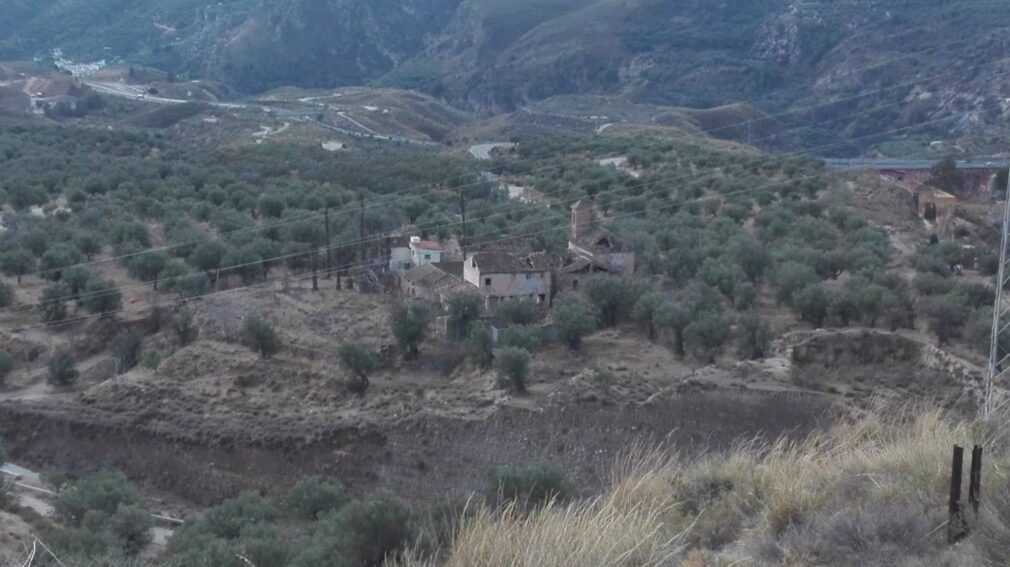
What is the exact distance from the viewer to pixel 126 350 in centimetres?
2438

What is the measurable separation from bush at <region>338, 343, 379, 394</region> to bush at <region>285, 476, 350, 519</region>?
5.70m

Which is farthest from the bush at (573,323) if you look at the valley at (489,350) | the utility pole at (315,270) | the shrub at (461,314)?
the utility pole at (315,270)

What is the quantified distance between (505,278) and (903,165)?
2937cm

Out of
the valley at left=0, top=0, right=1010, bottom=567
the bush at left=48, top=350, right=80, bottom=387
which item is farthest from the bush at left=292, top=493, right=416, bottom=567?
the bush at left=48, top=350, right=80, bottom=387

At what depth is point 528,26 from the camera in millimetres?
105375

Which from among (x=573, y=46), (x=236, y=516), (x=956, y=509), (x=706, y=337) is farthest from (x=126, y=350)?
(x=573, y=46)

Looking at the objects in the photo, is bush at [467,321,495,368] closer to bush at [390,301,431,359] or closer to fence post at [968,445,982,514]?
bush at [390,301,431,359]

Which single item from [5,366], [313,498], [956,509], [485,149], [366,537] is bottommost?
[313,498]

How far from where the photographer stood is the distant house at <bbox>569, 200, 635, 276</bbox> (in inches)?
1133

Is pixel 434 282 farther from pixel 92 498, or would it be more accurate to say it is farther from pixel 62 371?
pixel 92 498

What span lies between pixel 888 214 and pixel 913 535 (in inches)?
1366

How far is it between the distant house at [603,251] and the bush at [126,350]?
10.7m

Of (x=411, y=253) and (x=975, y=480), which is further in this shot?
(x=411, y=253)

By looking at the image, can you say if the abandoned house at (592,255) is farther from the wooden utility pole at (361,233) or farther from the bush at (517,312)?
the wooden utility pole at (361,233)
